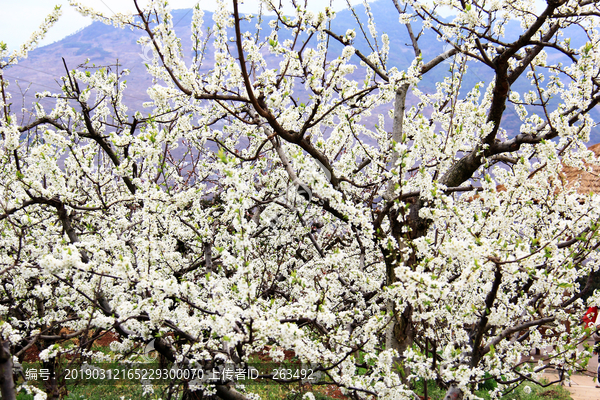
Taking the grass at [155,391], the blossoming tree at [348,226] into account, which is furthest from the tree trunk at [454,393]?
the grass at [155,391]

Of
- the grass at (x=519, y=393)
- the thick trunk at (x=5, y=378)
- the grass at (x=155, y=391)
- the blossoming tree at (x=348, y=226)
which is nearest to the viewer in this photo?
the thick trunk at (x=5, y=378)

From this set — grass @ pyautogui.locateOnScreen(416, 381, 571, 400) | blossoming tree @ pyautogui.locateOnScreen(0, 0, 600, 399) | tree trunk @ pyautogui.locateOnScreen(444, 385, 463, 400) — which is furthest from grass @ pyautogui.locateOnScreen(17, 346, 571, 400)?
tree trunk @ pyautogui.locateOnScreen(444, 385, 463, 400)

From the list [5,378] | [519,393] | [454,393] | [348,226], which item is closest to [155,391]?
[348,226]

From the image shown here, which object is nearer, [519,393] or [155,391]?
[155,391]

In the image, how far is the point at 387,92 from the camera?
4.04 metres

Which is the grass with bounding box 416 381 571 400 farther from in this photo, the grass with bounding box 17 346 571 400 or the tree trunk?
the tree trunk

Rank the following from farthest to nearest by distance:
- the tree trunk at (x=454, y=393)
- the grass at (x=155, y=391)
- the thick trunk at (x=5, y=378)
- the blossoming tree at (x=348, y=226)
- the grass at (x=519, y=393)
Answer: the grass at (x=519, y=393)
the grass at (x=155, y=391)
the tree trunk at (x=454, y=393)
the blossoming tree at (x=348, y=226)
the thick trunk at (x=5, y=378)

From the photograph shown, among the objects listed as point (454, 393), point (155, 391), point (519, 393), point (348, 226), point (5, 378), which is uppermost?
point (348, 226)

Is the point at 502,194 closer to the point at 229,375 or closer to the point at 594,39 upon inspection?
the point at 594,39

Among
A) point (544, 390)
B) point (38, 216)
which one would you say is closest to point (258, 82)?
point (38, 216)

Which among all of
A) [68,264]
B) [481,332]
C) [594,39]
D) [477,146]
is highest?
[594,39]

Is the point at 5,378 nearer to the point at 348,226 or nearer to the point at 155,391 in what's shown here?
the point at 348,226

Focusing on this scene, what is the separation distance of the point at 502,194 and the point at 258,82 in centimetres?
301

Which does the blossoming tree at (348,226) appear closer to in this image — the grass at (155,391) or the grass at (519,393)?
the grass at (155,391)
